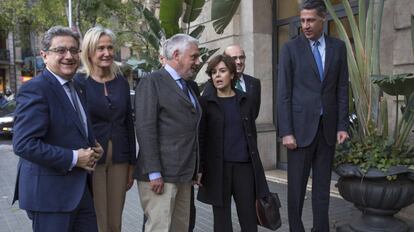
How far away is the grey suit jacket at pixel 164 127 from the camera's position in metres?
3.17

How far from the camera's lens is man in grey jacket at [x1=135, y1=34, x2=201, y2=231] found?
3.18 m

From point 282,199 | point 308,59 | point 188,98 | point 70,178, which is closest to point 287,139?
point 308,59

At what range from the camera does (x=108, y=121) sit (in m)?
3.35

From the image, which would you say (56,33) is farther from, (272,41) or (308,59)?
(272,41)

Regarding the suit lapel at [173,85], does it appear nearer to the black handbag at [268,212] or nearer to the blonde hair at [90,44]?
the blonde hair at [90,44]

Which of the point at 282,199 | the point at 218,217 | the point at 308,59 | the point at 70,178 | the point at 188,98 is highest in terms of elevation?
the point at 308,59

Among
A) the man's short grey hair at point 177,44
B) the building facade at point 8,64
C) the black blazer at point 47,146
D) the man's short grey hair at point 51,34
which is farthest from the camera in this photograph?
the building facade at point 8,64

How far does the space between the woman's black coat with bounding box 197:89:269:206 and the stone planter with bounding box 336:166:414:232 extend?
0.95 m

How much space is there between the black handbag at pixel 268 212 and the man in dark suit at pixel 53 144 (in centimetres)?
155

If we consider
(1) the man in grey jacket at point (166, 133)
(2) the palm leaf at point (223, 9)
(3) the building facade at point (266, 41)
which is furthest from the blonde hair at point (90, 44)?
(3) the building facade at point (266, 41)

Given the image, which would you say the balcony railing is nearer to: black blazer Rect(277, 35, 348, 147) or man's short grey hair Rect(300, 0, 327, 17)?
black blazer Rect(277, 35, 348, 147)

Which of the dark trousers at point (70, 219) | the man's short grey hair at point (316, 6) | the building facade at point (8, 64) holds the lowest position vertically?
the dark trousers at point (70, 219)

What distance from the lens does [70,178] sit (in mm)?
2664

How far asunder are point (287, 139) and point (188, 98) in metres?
1.12
